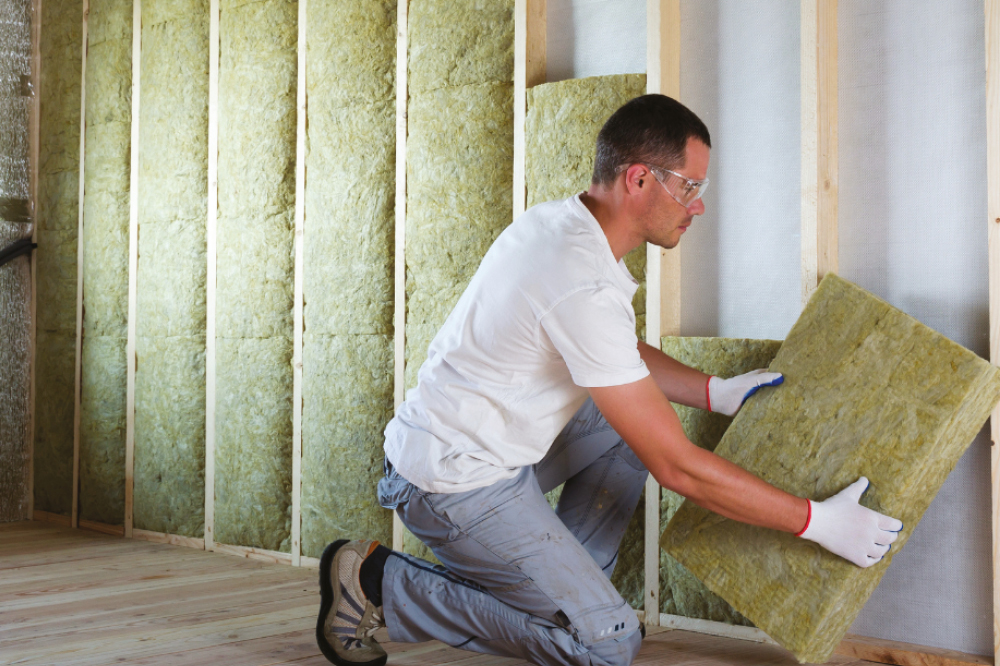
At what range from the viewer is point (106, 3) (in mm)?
3816

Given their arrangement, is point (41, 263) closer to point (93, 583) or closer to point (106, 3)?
point (106, 3)

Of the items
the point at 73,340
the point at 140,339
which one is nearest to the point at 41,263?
the point at 73,340

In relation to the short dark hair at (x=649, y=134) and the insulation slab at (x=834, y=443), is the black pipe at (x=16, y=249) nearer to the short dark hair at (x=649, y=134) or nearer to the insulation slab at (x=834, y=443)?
the short dark hair at (x=649, y=134)

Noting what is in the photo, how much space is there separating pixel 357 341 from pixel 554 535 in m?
1.36

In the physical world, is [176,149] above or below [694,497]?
above

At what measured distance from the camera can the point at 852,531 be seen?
1.80 meters

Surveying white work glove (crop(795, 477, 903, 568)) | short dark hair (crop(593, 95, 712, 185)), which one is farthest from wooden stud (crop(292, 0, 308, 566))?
white work glove (crop(795, 477, 903, 568))

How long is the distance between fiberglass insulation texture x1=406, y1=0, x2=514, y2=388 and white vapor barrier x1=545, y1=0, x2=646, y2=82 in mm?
A: 156

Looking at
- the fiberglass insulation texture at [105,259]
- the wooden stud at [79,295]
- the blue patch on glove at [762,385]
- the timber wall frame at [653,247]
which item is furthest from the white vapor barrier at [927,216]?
the wooden stud at [79,295]

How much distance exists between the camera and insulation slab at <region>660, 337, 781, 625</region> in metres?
2.31

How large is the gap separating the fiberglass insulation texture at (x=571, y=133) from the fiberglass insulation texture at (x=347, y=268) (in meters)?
0.58

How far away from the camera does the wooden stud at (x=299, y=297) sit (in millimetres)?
3191

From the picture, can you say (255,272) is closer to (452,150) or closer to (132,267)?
(132,267)

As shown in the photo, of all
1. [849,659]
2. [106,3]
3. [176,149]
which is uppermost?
[106,3]
